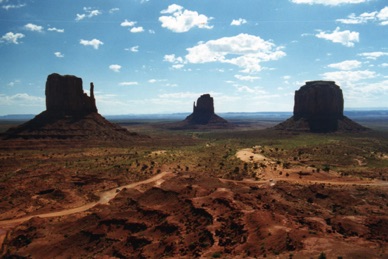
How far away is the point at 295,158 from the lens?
65250 millimetres

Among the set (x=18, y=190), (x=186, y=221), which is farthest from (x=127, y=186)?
(x=186, y=221)

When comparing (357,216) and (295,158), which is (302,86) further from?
(357,216)

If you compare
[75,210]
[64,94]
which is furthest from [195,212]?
[64,94]

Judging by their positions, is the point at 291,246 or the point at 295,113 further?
the point at 295,113

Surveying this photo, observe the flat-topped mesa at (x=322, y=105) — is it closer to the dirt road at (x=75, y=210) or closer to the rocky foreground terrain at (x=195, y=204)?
the rocky foreground terrain at (x=195, y=204)

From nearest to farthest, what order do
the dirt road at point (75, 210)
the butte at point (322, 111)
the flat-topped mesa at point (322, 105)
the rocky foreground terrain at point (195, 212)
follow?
the rocky foreground terrain at point (195, 212)
the dirt road at point (75, 210)
the butte at point (322, 111)
the flat-topped mesa at point (322, 105)

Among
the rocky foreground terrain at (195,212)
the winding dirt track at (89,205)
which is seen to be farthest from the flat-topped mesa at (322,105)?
the winding dirt track at (89,205)

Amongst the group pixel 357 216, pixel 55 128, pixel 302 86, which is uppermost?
pixel 302 86

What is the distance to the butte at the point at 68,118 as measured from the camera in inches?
3607

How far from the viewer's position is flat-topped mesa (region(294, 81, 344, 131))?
133 meters

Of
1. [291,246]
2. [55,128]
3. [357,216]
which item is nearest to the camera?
[291,246]

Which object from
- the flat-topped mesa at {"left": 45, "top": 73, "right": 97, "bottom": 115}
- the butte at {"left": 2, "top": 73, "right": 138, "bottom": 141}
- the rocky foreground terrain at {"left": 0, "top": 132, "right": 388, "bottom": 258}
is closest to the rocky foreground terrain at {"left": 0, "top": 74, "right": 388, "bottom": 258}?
the rocky foreground terrain at {"left": 0, "top": 132, "right": 388, "bottom": 258}

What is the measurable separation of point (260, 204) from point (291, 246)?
32.9 feet

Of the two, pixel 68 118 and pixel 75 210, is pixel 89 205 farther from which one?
pixel 68 118
